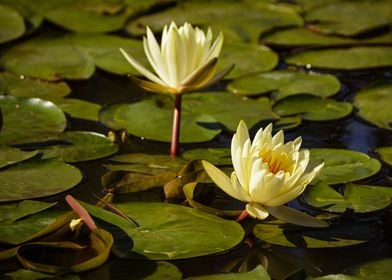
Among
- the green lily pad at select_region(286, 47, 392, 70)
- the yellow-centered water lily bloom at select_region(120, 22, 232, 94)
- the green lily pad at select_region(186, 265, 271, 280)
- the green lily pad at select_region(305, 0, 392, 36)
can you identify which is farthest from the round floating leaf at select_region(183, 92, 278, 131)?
the green lily pad at select_region(186, 265, 271, 280)

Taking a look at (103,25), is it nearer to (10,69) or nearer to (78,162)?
(10,69)

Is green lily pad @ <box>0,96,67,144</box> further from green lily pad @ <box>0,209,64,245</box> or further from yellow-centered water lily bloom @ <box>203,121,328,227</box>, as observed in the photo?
yellow-centered water lily bloom @ <box>203,121,328,227</box>

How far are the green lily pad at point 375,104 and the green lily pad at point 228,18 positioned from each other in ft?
2.22

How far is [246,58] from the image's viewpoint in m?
3.21

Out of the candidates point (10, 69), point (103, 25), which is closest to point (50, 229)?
point (10, 69)

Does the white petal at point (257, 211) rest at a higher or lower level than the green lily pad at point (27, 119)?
lower

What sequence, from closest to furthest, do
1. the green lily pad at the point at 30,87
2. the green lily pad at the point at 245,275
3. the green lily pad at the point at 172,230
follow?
the green lily pad at the point at 245,275 → the green lily pad at the point at 172,230 → the green lily pad at the point at 30,87

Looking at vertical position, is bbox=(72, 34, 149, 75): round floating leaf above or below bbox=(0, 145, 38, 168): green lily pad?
above

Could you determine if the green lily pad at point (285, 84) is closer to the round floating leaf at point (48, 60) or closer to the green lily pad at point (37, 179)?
the round floating leaf at point (48, 60)

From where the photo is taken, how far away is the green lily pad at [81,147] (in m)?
2.36

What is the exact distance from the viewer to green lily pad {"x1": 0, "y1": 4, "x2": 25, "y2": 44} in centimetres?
326

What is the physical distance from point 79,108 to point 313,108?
2.43 ft

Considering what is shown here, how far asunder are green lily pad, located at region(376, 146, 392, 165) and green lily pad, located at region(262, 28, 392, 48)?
3.18 feet

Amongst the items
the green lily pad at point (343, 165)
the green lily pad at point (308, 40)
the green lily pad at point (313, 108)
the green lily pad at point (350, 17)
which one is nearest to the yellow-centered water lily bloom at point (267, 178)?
the green lily pad at point (343, 165)
